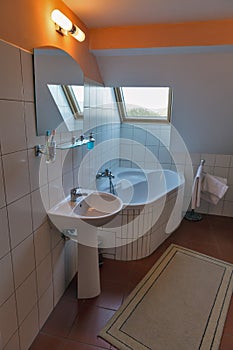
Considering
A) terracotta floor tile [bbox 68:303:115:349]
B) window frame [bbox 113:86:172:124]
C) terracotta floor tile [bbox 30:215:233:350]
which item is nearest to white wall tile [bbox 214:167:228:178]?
terracotta floor tile [bbox 30:215:233:350]

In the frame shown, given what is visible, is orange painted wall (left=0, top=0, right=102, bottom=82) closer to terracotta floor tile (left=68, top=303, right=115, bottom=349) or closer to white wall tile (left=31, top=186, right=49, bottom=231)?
white wall tile (left=31, top=186, right=49, bottom=231)

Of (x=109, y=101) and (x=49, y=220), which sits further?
(x=109, y=101)

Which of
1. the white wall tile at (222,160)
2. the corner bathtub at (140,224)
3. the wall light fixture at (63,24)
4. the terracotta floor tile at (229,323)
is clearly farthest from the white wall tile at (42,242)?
the white wall tile at (222,160)

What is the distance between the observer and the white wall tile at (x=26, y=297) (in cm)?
152

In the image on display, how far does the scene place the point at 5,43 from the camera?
120 cm

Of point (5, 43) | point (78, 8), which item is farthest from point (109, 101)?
point (5, 43)

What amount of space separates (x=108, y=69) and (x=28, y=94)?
4.48 ft

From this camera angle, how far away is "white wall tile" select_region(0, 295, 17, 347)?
4.50ft

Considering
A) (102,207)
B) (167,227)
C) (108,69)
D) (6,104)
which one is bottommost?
(167,227)

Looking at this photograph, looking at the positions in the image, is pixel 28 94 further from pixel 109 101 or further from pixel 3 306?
pixel 109 101

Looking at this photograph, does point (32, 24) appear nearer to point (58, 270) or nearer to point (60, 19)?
point (60, 19)

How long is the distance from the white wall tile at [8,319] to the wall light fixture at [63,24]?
5.75 ft

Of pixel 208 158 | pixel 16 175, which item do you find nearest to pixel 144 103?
pixel 208 158

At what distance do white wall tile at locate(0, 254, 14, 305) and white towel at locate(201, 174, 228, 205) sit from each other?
2747 mm
